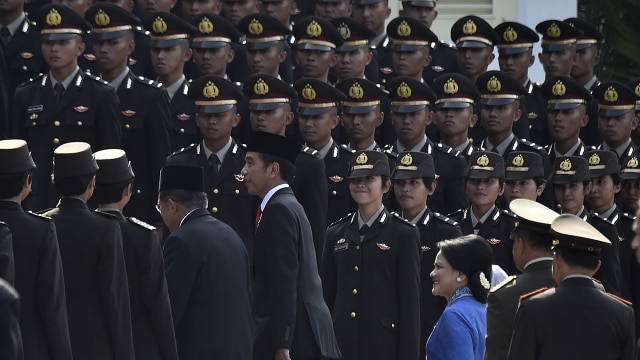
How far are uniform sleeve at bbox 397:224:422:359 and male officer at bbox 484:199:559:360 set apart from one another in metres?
3.15

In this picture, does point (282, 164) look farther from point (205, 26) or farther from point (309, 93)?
point (205, 26)

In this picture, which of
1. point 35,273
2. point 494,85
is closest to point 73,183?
point 35,273

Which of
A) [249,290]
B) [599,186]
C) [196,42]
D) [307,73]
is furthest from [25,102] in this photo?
[599,186]

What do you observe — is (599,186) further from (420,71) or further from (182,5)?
(182,5)

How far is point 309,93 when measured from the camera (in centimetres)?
1259

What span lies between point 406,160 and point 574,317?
500cm

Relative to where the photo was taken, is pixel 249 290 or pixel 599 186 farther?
pixel 599 186

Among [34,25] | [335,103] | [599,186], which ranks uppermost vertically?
[34,25]

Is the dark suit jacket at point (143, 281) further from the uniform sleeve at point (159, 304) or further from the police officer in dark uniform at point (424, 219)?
the police officer in dark uniform at point (424, 219)

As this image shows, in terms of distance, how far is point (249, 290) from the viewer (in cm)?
859

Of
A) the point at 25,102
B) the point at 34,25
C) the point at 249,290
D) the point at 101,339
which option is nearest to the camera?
the point at 101,339

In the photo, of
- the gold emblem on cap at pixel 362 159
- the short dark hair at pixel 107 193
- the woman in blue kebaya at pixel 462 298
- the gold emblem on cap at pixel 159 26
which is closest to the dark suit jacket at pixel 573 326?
the woman in blue kebaya at pixel 462 298

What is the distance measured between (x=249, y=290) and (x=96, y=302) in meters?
0.97

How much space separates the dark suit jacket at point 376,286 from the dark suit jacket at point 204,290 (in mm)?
2398
